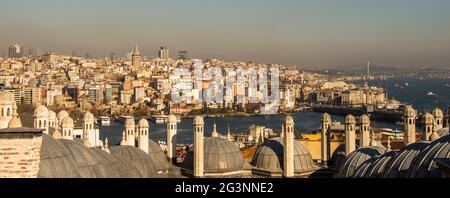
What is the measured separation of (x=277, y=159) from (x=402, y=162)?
2.64 meters

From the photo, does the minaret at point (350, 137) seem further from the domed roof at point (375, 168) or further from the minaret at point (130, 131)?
the minaret at point (130, 131)

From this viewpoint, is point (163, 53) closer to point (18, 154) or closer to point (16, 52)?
point (16, 52)

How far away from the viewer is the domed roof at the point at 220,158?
7008 millimetres

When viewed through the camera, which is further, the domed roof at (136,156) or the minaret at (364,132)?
the minaret at (364,132)

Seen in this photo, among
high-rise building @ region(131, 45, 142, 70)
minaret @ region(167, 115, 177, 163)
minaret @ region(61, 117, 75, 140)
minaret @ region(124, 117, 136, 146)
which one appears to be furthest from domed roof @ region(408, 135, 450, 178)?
high-rise building @ region(131, 45, 142, 70)

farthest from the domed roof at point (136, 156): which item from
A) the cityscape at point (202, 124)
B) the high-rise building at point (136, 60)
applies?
the high-rise building at point (136, 60)

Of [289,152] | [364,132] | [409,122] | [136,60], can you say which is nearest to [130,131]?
[289,152]

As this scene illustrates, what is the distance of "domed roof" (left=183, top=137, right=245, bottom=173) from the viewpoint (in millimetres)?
7008

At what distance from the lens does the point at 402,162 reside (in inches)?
180

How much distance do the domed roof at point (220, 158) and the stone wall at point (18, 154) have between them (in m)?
4.03

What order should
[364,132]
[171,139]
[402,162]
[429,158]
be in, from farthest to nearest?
[171,139] < [364,132] < [402,162] < [429,158]

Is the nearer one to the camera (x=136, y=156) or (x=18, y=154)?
(x=18, y=154)

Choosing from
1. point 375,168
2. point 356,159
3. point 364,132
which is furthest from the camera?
point 364,132

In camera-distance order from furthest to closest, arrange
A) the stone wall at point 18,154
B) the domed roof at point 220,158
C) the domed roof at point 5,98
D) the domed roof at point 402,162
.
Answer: the domed roof at point 220,158 < the domed roof at point 402,162 < the domed roof at point 5,98 < the stone wall at point 18,154
